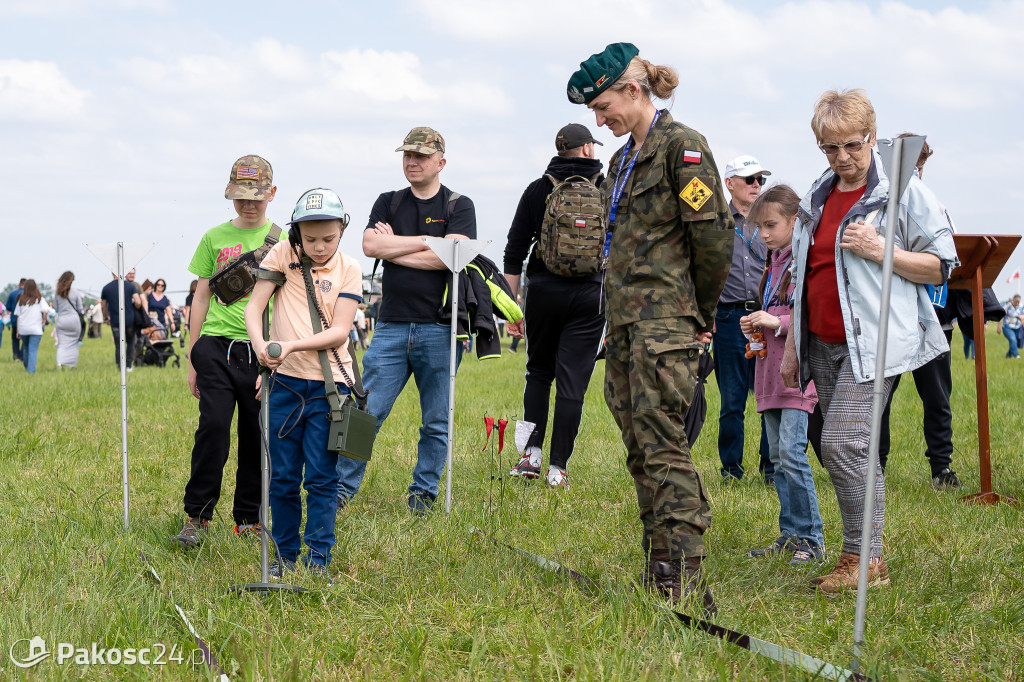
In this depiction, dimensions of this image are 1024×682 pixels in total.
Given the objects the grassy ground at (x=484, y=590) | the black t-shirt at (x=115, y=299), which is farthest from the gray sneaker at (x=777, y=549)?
the black t-shirt at (x=115, y=299)

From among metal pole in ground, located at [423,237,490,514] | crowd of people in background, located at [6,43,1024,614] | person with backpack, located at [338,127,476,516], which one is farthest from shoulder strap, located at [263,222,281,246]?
metal pole in ground, located at [423,237,490,514]

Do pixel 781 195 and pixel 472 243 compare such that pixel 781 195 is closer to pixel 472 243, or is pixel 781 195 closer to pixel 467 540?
pixel 472 243

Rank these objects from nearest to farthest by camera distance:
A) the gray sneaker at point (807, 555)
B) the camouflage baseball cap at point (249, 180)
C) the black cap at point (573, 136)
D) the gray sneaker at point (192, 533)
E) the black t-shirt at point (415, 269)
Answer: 1. the gray sneaker at point (807, 555)
2. the gray sneaker at point (192, 533)
3. the camouflage baseball cap at point (249, 180)
4. the black t-shirt at point (415, 269)
5. the black cap at point (573, 136)

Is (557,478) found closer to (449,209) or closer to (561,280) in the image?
(561,280)

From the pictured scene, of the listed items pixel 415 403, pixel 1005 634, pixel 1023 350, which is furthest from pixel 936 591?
pixel 1023 350

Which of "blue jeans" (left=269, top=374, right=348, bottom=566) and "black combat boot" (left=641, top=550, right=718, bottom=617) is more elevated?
"blue jeans" (left=269, top=374, right=348, bottom=566)

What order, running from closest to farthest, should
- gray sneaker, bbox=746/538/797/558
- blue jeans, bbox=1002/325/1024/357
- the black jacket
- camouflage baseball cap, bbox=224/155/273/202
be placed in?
gray sneaker, bbox=746/538/797/558 → camouflage baseball cap, bbox=224/155/273/202 → the black jacket → blue jeans, bbox=1002/325/1024/357

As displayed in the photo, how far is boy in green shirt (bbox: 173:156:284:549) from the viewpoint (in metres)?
5.16

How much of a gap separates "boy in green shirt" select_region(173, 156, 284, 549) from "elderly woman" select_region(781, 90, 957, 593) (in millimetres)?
2831

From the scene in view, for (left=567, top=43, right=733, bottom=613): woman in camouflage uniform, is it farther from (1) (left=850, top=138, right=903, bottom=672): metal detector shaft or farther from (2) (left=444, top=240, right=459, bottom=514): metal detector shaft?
(2) (left=444, top=240, right=459, bottom=514): metal detector shaft

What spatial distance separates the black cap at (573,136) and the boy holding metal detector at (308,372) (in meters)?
2.46

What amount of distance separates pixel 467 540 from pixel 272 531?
0.96 metres

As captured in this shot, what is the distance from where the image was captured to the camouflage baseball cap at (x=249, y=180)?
202 inches

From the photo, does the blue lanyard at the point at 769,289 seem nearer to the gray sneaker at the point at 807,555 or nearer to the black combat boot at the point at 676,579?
the gray sneaker at the point at 807,555
